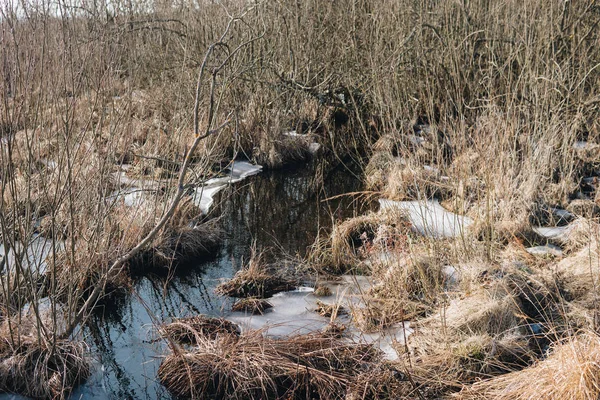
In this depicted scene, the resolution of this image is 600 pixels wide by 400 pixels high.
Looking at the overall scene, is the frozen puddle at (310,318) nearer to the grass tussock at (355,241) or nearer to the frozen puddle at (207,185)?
the grass tussock at (355,241)

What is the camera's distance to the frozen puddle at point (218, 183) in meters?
7.21

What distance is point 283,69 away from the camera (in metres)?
9.71

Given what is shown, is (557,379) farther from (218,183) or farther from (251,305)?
(218,183)

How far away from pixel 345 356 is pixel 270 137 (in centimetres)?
574

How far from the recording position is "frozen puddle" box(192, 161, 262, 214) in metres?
7.21

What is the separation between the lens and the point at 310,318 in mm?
4660

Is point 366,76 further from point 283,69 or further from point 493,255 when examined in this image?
point 493,255

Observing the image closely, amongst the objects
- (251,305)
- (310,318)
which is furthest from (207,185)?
(310,318)

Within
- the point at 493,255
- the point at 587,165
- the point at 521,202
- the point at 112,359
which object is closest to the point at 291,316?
the point at 112,359

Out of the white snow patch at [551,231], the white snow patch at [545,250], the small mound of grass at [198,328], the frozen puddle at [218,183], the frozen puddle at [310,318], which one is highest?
the frozen puddle at [218,183]

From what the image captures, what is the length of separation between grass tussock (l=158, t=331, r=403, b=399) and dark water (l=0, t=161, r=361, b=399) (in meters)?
0.22

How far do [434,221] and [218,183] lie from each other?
303 centimetres

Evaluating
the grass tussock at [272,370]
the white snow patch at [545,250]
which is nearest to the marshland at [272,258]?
the grass tussock at [272,370]

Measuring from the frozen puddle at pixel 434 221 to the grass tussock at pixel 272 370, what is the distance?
1.17 m
